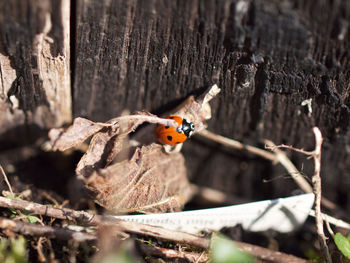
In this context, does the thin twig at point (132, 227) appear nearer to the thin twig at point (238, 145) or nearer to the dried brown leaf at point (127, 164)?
the dried brown leaf at point (127, 164)

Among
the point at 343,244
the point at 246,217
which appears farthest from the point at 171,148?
the point at 343,244

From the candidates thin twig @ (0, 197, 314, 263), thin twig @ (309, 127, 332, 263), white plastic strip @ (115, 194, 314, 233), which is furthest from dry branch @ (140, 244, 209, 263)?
thin twig @ (309, 127, 332, 263)

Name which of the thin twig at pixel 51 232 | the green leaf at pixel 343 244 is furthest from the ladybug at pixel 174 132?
the green leaf at pixel 343 244

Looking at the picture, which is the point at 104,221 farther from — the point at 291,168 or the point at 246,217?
the point at 291,168

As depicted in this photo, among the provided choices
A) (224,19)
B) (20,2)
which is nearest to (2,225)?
(20,2)

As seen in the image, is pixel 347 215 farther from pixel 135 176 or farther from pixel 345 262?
pixel 135 176

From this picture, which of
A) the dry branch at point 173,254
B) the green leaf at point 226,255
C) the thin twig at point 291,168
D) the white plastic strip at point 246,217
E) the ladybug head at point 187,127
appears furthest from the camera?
the thin twig at point 291,168

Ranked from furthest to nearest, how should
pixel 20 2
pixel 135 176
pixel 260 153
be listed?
pixel 260 153 < pixel 135 176 < pixel 20 2
